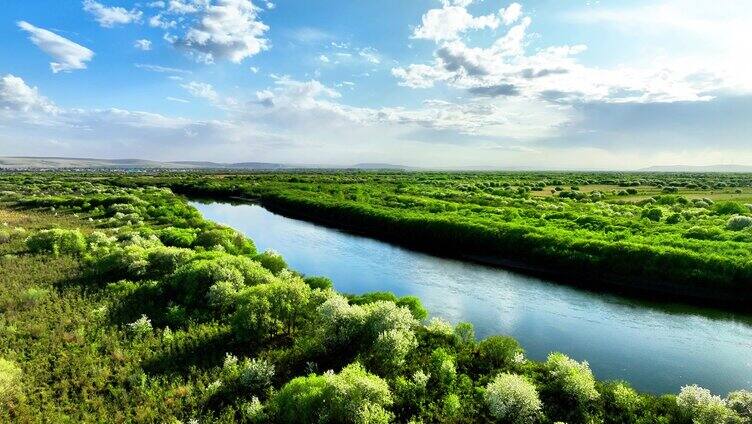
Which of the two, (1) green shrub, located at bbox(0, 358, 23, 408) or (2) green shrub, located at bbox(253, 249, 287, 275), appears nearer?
(1) green shrub, located at bbox(0, 358, 23, 408)

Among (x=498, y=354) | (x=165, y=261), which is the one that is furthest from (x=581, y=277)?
(x=165, y=261)

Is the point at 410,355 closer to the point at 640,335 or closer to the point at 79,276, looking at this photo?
the point at 640,335

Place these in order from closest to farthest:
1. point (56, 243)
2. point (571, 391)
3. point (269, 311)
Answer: point (571, 391) < point (269, 311) < point (56, 243)

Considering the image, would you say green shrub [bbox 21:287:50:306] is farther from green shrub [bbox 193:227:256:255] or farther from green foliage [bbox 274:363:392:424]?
green foliage [bbox 274:363:392:424]

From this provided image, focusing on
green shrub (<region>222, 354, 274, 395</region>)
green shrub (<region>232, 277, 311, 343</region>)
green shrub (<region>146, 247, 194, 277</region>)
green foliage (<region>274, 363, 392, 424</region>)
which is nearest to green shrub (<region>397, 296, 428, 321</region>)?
green shrub (<region>232, 277, 311, 343</region>)

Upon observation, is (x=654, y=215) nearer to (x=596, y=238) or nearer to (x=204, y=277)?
(x=596, y=238)

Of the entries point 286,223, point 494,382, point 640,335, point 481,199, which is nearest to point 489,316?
point 640,335
